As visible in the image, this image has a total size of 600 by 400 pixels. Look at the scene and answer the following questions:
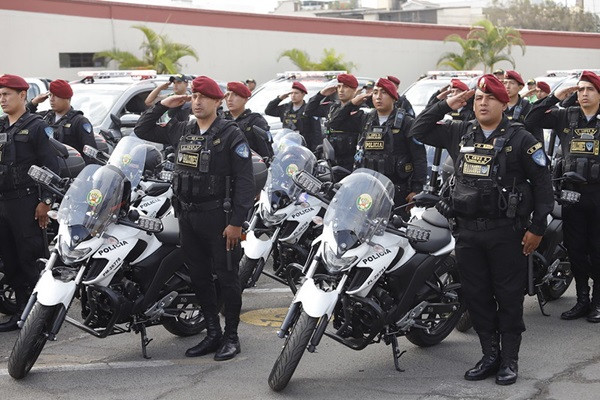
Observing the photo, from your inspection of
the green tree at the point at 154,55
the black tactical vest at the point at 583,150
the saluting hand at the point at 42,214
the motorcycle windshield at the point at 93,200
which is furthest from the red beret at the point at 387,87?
the green tree at the point at 154,55

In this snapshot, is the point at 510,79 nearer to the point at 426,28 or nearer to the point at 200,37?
the point at 200,37

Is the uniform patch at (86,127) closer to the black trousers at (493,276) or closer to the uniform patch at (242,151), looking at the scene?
the uniform patch at (242,151)

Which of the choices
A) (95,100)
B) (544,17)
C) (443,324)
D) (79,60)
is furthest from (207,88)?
(544,17)

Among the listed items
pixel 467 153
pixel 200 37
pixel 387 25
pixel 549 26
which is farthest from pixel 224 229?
pixel 549 26

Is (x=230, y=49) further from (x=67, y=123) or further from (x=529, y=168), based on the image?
(x=529, y=168)

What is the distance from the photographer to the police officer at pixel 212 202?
671 centimetres

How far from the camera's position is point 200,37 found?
1228 inches

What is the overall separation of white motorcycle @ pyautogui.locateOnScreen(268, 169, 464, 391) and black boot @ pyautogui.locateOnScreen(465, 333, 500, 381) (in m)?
0.48

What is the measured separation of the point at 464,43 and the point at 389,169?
90.0 feet

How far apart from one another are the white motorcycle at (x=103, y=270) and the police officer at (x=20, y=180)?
2.74ft

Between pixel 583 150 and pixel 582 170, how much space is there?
165 millimetres

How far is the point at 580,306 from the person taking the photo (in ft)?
26.2

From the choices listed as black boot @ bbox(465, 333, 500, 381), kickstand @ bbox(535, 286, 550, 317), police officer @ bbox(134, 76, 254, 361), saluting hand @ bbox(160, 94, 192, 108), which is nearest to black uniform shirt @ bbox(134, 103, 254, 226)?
police officer @ bbox(134, 76, 254, 361)

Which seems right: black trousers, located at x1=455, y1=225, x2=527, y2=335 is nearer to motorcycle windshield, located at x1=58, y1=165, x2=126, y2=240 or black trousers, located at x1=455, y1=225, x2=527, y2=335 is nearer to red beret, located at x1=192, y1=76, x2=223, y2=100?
red beret, located at x1=192, y1=76, x2=223, y2=100
